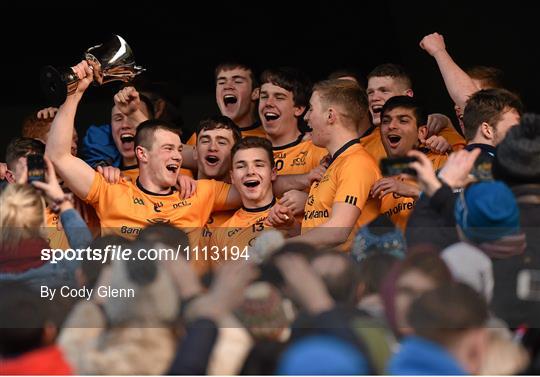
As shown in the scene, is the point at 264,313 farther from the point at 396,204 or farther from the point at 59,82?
the point at 59,82

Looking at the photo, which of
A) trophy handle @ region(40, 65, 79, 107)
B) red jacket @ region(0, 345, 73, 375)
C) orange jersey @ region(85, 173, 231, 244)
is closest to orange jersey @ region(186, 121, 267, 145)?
orange jersey @ region(85, 173, 231, 244)

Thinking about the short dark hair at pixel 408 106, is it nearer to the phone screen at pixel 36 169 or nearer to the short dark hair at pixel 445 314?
the phone screen at pixel 36 169

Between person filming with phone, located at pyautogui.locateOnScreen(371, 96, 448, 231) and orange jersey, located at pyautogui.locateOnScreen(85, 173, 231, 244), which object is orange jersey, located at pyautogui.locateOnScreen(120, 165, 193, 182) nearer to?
orange jersey, located at pyautogui.locateOnScreen(85, 173, 231, 244)

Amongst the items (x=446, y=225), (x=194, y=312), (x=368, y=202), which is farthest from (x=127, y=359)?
(x=368, y=202)

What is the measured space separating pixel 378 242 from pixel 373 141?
5.40 feet

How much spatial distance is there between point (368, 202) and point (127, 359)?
180cm

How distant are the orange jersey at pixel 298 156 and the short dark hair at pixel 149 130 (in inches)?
20.0

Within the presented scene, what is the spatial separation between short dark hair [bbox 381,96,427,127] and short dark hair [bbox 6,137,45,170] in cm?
153

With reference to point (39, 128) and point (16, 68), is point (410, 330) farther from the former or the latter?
point (16, 68)

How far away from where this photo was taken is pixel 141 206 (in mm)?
5855

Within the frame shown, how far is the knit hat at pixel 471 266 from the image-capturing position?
4.27 m

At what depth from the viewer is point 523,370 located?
160 inches

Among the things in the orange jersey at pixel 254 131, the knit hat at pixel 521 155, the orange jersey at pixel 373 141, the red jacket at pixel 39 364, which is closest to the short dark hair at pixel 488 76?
the orange jersey at pixel 373 141

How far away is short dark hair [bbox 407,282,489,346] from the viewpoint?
3904mm
